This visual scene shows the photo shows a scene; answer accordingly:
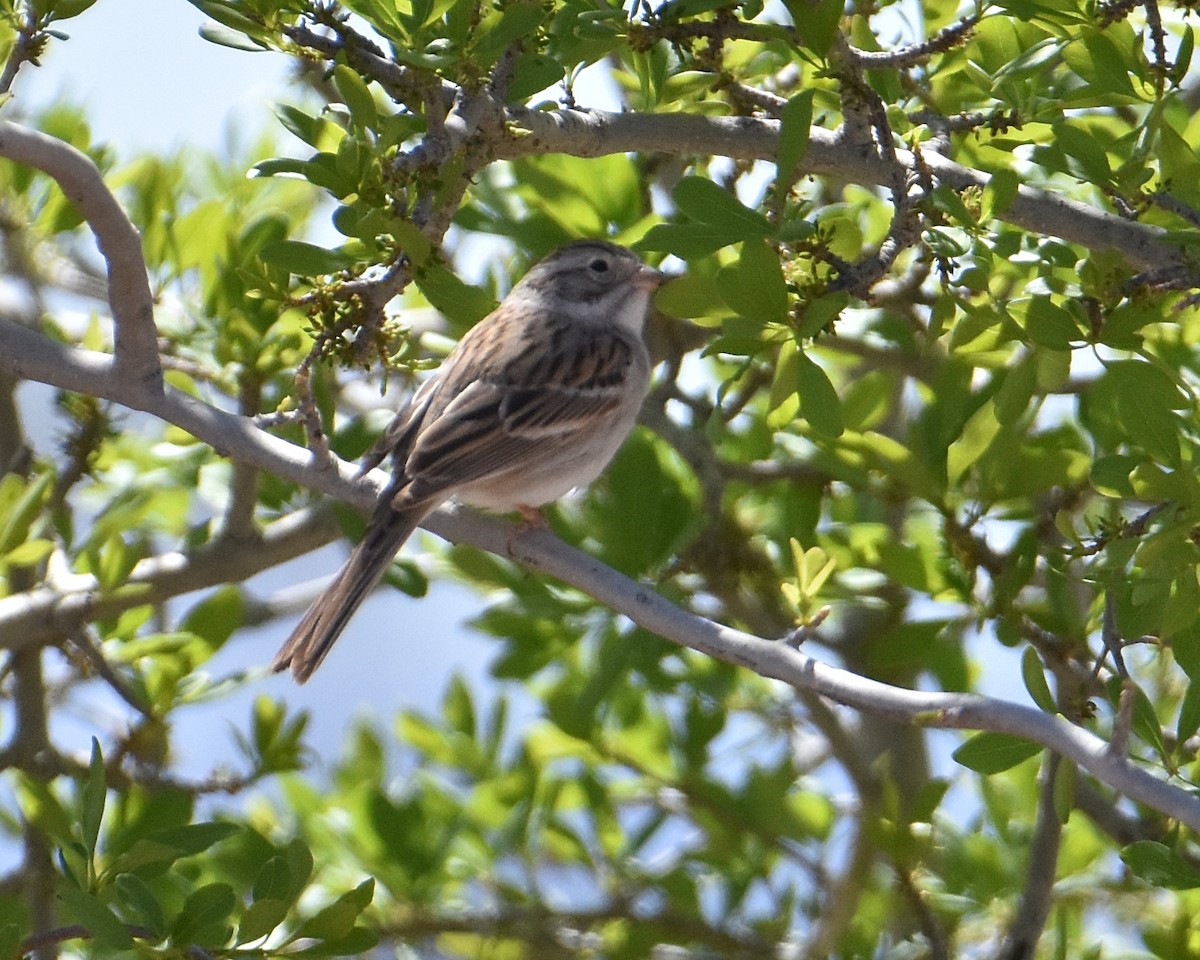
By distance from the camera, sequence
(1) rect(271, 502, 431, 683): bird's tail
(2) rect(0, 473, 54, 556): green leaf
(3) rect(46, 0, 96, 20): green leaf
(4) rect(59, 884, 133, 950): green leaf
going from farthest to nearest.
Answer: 1. (1) rect(271, 502, 431, 683): bird's tail
2. (2) rect(0, 473, 54, 556): green leaf
3. (3) rect(46, 0, 96, 20): green leaf
4. (4) rect(59, 884, 133, 950): green leaf

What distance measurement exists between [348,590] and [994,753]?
1680mm

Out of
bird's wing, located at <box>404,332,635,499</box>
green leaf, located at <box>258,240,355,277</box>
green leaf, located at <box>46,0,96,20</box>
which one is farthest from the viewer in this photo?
bird's wing, located at <box>404,332,635,499</box>

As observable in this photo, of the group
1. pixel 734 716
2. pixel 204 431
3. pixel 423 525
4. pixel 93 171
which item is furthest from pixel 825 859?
pixel 93 171

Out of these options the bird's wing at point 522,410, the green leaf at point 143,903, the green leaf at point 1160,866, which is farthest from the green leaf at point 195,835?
the green leaf at point 1160,866

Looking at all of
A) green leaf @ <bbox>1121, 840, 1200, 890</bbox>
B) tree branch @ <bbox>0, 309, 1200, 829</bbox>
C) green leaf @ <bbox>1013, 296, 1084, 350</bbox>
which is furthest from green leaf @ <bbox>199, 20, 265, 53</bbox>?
green leaf @ <bbox>1121, 840, 1200, 890</bbox>

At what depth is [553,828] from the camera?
4.49m

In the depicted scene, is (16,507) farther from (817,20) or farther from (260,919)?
(817,20)

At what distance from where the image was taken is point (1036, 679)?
2.74m

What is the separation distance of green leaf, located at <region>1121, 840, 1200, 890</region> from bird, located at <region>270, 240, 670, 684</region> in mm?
1833

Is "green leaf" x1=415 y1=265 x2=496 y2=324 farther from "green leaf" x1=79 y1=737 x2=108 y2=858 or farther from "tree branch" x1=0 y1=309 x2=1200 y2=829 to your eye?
"green leaf" x1=79 y1=737 x2=108 y2=858

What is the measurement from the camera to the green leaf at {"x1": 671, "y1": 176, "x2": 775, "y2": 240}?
2697 millimetres

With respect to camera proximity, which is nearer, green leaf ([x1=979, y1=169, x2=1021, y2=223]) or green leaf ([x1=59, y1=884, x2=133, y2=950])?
green leaf ([x1=59, y1=884, x2=133, y2=950])

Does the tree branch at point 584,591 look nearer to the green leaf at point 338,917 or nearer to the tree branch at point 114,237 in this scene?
the tree branch at point 114,237

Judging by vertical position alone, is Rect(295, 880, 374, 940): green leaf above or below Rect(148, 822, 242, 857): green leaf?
above
